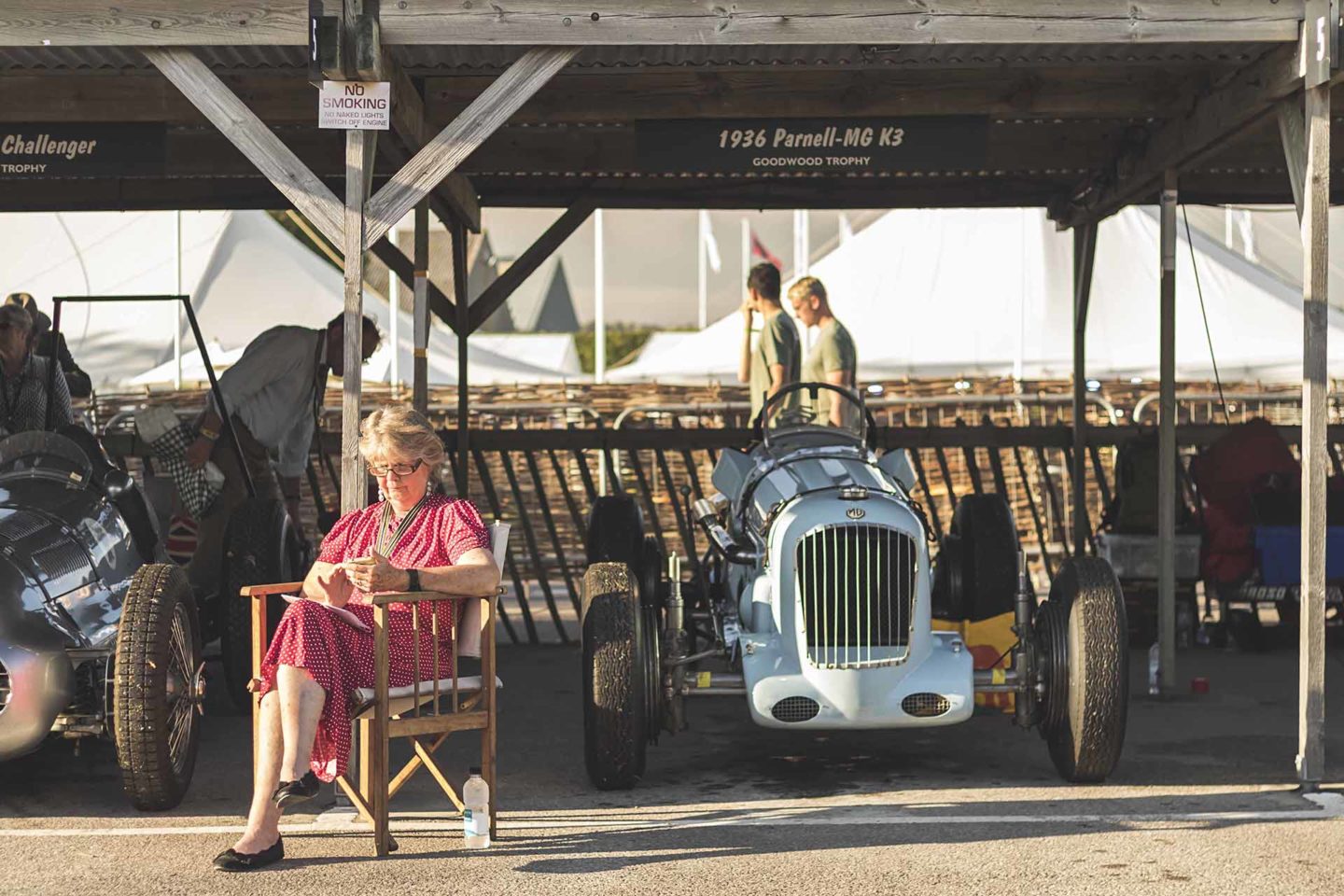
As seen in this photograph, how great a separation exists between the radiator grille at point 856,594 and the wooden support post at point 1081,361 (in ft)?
16.0

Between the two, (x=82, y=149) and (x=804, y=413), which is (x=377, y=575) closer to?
(x=804, y=413)

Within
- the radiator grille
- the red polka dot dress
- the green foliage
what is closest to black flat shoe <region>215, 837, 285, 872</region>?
the red polka dot dress

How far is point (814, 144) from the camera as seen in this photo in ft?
30.1

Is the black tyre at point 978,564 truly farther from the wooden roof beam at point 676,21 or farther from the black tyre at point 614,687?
the wooden roof beam at point 676,21

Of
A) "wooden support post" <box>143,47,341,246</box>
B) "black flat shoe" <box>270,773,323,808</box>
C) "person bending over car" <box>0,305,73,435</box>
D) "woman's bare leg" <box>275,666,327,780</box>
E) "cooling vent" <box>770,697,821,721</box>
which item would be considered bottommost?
"black flat shoe" <box>270,773,323,808</box>

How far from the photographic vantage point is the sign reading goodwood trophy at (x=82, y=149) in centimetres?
943

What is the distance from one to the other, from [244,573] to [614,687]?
8.87 feet

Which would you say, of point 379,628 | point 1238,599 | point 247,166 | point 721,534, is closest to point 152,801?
point 379,628

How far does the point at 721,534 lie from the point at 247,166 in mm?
4583

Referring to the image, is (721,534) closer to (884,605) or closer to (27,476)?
(884,605)

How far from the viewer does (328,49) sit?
688 centimetres

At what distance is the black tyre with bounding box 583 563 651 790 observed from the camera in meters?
6.78

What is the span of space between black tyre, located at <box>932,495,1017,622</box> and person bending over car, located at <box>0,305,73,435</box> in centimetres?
421

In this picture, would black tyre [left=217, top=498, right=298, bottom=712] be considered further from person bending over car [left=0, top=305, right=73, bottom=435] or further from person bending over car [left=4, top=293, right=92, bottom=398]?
person bending over car [left=4, top=293, right=92, bottom=398]
